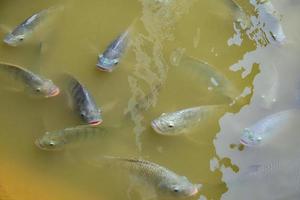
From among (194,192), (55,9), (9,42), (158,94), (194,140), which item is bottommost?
(194,192)

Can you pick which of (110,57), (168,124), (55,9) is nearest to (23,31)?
(55,9)

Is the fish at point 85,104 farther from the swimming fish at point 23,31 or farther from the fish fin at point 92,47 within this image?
the swimming fish at point 23,31

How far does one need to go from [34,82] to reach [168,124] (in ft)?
1.83

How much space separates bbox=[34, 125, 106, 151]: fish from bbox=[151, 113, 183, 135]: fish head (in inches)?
9.3

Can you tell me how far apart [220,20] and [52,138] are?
0.88 metres

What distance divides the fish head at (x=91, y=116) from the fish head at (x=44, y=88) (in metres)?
0.17

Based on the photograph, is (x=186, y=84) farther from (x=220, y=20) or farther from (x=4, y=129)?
(x=4, y=129)

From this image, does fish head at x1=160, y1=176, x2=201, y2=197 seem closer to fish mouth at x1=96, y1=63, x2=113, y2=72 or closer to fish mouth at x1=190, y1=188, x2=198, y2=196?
fish mouth at x1=190, y1=188, x2=198, y2=196

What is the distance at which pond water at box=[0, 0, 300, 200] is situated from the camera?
1.97 meters

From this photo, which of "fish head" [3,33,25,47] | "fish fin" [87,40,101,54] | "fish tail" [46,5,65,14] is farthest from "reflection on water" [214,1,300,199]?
"fish head" [3,33,25,47]

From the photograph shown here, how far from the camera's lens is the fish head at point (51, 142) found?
198 cm

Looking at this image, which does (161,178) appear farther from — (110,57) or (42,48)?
(42,48)

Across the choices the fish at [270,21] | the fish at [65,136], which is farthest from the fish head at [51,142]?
the fish at [270,21]

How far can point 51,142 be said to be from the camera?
198 centimetres
